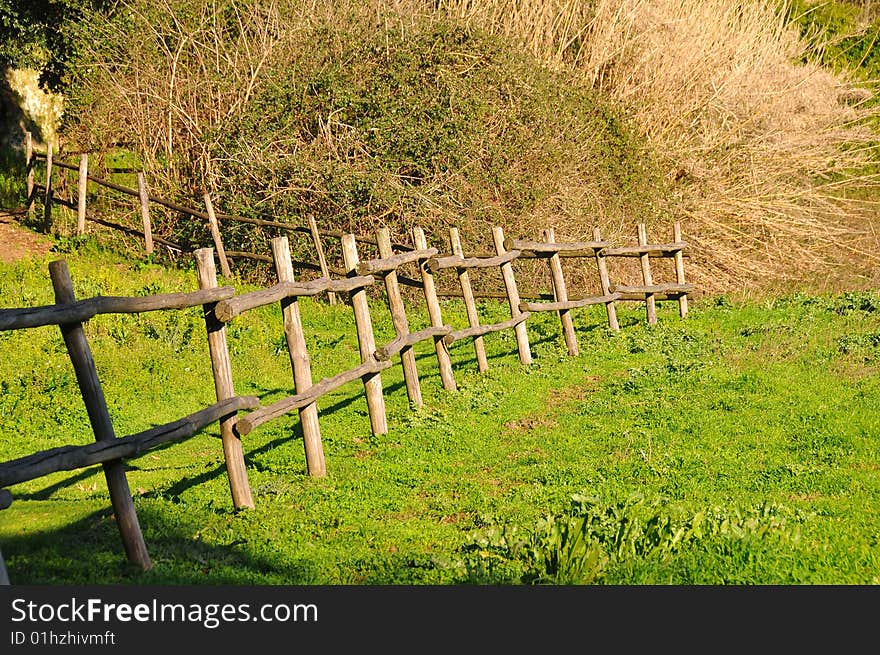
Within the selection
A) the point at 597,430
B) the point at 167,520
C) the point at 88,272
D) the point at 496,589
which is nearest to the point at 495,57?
the point at 88,272

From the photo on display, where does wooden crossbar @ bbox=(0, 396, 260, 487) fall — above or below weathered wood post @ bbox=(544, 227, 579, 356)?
above

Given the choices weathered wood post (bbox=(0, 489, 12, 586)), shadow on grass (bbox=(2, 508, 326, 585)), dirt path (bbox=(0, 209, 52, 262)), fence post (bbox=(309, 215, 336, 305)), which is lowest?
shadow on grass (bbox=(2, 508, 326, 585))

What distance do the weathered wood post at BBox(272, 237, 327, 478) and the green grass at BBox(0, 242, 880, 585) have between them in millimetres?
185

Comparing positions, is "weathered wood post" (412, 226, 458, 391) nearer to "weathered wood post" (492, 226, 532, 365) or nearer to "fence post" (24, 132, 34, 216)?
"weathered wood post" (492, 226, 532, 365)

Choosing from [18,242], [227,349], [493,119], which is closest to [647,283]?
[493,119]

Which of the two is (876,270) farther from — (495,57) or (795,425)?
(795,425)

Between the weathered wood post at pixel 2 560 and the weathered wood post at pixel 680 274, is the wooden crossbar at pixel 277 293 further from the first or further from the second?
the weathered wood post at pixel 680 274

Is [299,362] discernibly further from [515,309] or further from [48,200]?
[48,200]

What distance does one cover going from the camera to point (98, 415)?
565 cm

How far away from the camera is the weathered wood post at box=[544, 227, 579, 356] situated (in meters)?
13.3

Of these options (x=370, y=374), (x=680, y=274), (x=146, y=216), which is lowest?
(x=680, y=274)

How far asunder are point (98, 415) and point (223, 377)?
1.30 meters

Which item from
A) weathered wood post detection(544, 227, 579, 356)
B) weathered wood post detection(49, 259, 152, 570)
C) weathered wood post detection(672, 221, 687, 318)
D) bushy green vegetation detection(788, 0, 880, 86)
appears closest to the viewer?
weathered wood post detection(49, 259, 152, 570)

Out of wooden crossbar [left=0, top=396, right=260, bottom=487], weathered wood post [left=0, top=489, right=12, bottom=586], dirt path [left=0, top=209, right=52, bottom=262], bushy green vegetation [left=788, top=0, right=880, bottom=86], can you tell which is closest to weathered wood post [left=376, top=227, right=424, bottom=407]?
wooden crossbar [left=0, top=396, right=260, bottom=487]
